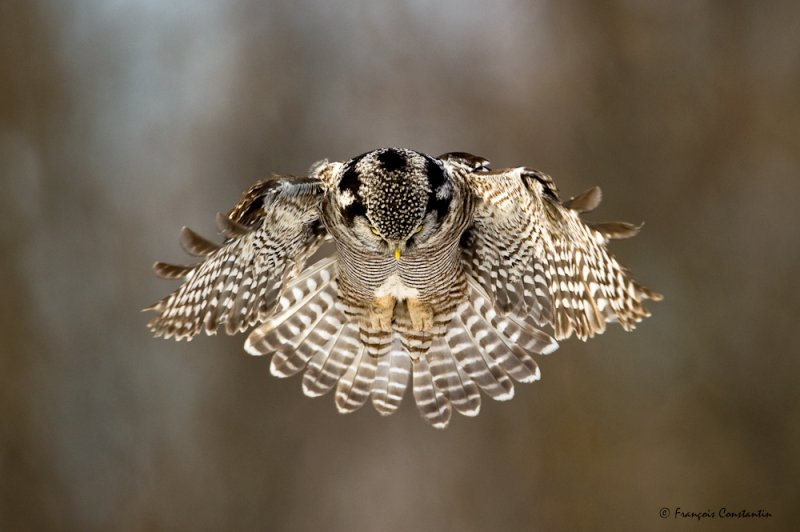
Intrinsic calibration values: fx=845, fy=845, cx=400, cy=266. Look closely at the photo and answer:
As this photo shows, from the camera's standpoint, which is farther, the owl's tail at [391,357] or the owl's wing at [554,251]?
the owl's tail at [391,357]

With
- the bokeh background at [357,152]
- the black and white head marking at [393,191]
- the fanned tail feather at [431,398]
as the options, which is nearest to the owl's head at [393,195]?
the black and white head marking at [393,191]

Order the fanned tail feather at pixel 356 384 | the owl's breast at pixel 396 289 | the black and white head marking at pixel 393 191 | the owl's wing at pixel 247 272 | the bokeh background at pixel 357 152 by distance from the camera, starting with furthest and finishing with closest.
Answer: the bokeh background at pixel 357 152, the fanned tail feather at pixel 356 384, the owl's breast at pixel 396 289, the owl's wing at pixel 247 272, the black and white head marking at pixel 393 191

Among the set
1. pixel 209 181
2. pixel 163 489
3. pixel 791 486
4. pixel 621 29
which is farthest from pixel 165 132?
pixel 791 486

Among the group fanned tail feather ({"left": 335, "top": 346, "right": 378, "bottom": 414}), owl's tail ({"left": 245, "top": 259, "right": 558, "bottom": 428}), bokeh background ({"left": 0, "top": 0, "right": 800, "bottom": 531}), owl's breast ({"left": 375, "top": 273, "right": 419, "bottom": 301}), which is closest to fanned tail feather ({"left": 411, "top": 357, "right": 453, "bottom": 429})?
owl's tail ({"left": 245, "top": 259, "right": 558, "bottom": 428})

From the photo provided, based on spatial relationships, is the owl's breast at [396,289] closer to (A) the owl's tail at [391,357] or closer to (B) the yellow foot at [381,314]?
(B) the yellow foot at [381,314]

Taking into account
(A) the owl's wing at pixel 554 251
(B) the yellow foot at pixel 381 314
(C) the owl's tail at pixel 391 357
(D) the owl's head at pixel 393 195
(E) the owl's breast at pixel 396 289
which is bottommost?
(C) the owl's tail at pixel 391 357

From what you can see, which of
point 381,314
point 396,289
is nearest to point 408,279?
point 396,289

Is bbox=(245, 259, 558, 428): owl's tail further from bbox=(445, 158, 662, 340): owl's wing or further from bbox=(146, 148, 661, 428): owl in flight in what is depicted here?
bbox=(445, 158, 662, 340): owl's wing
